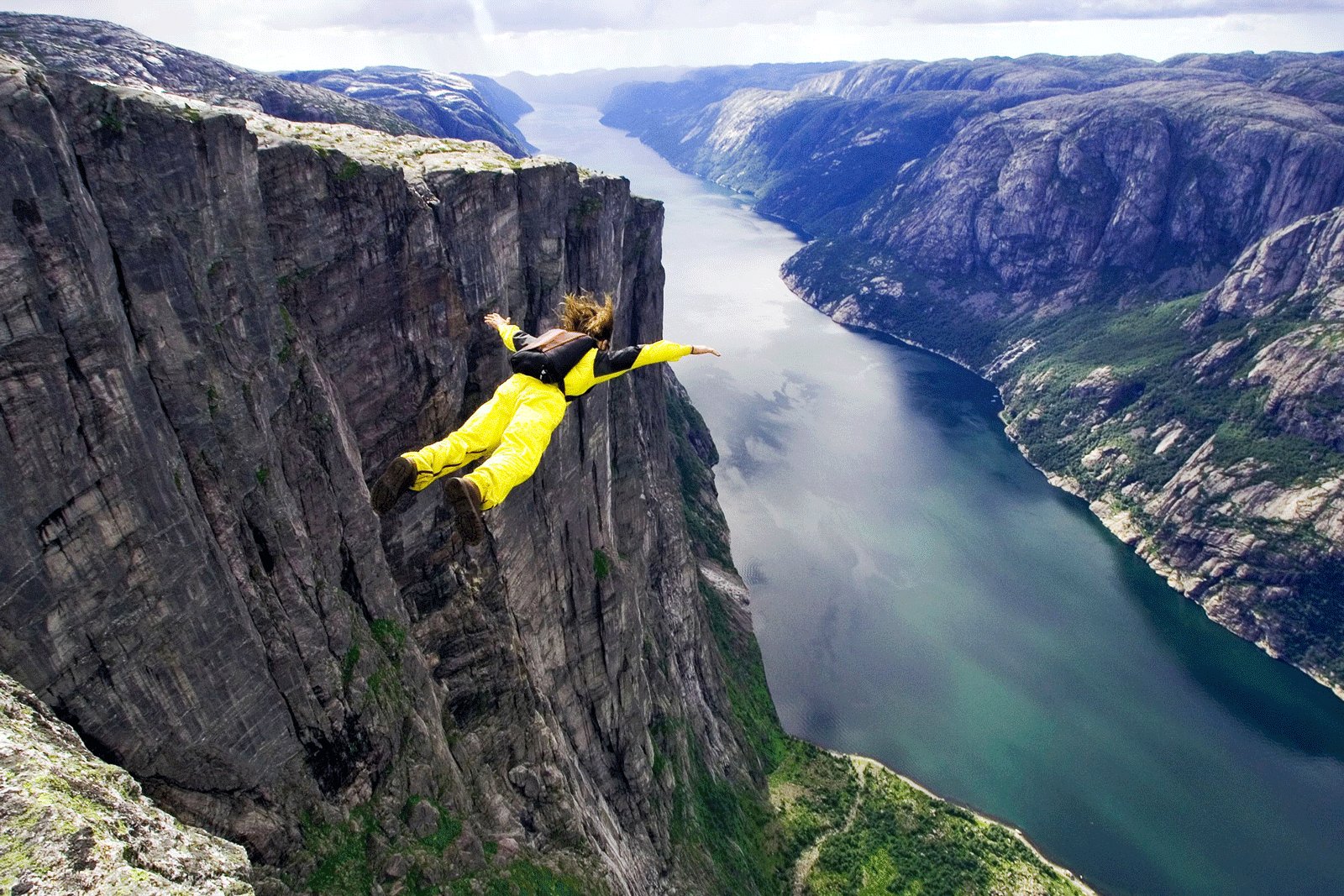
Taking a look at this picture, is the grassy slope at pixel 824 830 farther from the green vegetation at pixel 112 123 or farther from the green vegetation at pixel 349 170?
the green vegetation at pixel 112 123

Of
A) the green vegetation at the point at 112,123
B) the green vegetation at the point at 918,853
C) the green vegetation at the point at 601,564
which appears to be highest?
the green vegetation at the point at 112,123

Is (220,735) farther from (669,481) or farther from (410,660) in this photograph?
(669,481)

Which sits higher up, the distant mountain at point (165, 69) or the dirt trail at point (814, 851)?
the distant mountain at point (165, 69)

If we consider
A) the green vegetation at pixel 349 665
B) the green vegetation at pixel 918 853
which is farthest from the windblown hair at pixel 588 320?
the green vegetation at pixel 918 853

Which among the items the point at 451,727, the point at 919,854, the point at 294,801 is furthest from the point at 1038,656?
the point at 294,801

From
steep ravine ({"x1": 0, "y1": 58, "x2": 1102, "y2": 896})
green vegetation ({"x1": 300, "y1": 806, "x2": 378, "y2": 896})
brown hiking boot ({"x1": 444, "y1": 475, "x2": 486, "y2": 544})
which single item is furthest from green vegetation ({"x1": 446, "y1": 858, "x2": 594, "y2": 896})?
brown hiking boot ({"x1": 444, "y1": 475, "x2": 486, "y2": 544})

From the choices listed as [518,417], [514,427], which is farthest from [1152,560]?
[514,427]
